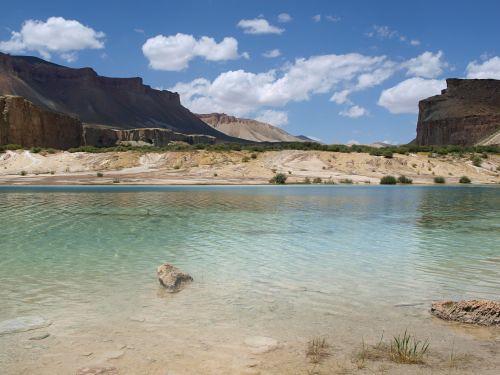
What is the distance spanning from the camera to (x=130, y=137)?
11775 centimetres

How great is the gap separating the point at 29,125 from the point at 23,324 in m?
72.1

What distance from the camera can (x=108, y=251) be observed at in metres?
10.5

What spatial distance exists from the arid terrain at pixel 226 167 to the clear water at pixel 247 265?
27.9 meters

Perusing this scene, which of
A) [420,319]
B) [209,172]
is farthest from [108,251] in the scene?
[209,172]

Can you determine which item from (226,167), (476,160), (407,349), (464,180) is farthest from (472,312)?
(476,160)

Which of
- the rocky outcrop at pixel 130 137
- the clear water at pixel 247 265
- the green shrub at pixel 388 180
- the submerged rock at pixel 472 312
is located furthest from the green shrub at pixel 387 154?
the rocky outcrop at pixel 130 137

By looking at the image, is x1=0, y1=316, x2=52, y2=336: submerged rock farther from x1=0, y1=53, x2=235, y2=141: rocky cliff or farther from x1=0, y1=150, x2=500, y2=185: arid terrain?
x1=0, y1=53, x2=235, y2=141: rocky cliff

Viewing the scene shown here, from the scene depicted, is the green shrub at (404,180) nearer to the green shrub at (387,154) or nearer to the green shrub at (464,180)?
the green shrub at (464,180)

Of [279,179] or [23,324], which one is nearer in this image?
[23,324]

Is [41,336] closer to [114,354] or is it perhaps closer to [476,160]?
[114,354]

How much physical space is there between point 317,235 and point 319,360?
26.6ft

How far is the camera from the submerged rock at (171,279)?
23.9 feet

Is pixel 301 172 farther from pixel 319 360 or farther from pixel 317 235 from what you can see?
pixel 319 360

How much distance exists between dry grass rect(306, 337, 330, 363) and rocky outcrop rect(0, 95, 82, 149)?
7073 centimetres
